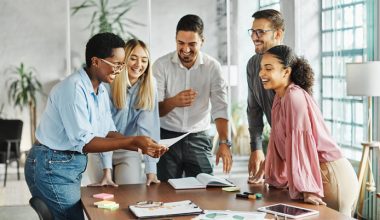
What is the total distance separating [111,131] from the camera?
3.27 metres

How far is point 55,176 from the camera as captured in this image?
9.36 feet

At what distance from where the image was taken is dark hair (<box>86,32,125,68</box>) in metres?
2.86

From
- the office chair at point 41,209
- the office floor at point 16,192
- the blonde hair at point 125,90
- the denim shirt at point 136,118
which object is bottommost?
the office floor at point 16,192

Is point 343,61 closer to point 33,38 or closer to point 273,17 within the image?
point 273,17

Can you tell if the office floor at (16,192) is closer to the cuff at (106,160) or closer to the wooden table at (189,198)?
the cuff at (106,160)

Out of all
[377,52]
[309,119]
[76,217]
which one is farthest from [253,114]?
[377,52]

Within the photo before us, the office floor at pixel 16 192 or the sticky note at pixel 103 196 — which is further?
the office floor at pixel 16 192

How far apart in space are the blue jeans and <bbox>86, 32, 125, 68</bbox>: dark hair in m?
0.45

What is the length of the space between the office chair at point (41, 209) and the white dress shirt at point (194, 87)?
135 cm

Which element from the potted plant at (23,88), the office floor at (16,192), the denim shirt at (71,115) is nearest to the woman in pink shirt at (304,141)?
the denim shirt at (71,115)

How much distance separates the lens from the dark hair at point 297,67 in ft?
9.80

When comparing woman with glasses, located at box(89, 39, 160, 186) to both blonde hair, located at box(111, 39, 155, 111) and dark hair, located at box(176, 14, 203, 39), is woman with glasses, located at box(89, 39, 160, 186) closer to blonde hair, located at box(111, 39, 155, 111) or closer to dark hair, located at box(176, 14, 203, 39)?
blonde hair, located at box(111, 39, 155, 111)

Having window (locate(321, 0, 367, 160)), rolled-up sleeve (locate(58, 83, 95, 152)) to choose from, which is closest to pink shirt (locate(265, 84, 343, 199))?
rolled-up sleeve (locate(58, 83, 95, 152))

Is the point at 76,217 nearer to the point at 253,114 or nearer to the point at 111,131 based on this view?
the point at 111,131
